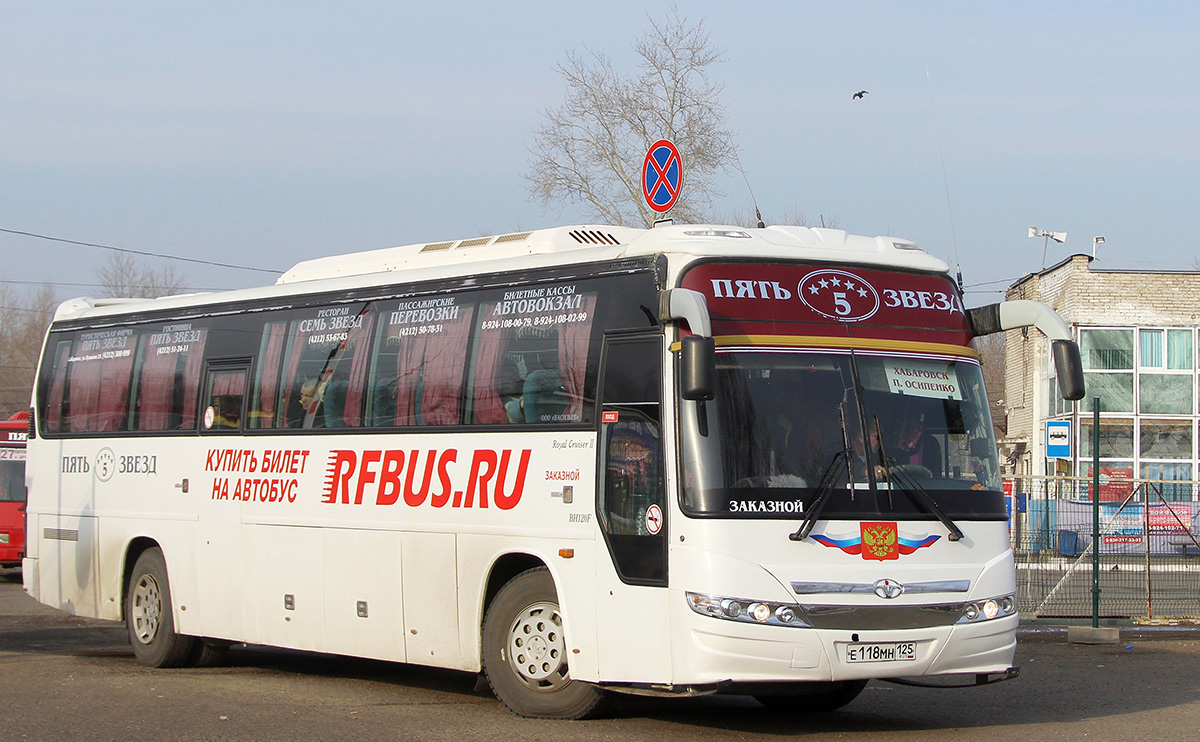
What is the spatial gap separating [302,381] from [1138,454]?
28.9 meters

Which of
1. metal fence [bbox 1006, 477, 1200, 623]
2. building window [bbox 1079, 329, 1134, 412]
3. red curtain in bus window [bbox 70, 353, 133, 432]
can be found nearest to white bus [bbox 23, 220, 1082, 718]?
red curtain in bus window [bbox 70, 353, 133, 432]

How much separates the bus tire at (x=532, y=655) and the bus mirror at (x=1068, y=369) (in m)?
3.70

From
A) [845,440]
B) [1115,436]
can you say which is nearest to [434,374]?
[845,440]

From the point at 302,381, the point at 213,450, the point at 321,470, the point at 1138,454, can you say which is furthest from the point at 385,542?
the point at 1138,454

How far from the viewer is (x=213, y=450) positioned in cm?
1305

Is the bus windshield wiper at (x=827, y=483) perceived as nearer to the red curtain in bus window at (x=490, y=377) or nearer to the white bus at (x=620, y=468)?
the white bus at (x=620, y=468)

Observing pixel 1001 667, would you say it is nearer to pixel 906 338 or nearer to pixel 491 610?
pixel 906 338

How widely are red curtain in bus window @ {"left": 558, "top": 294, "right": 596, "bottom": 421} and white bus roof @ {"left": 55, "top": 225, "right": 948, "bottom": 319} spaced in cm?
40

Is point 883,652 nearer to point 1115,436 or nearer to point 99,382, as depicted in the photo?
point 99,382

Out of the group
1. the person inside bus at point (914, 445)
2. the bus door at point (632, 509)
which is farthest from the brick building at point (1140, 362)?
the bus door at point (632, 509)

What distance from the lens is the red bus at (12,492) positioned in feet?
80.4

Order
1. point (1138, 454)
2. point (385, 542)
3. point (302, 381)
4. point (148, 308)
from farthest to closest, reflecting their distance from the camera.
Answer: point (1138, 454)
point (148, 308)
point (302, 381)
point (385, 542)

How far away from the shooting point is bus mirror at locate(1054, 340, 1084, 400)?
948cm

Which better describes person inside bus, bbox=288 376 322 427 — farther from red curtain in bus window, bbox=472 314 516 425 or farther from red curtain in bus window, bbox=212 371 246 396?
red curtain in bus window, bbox=472 314 516 425
